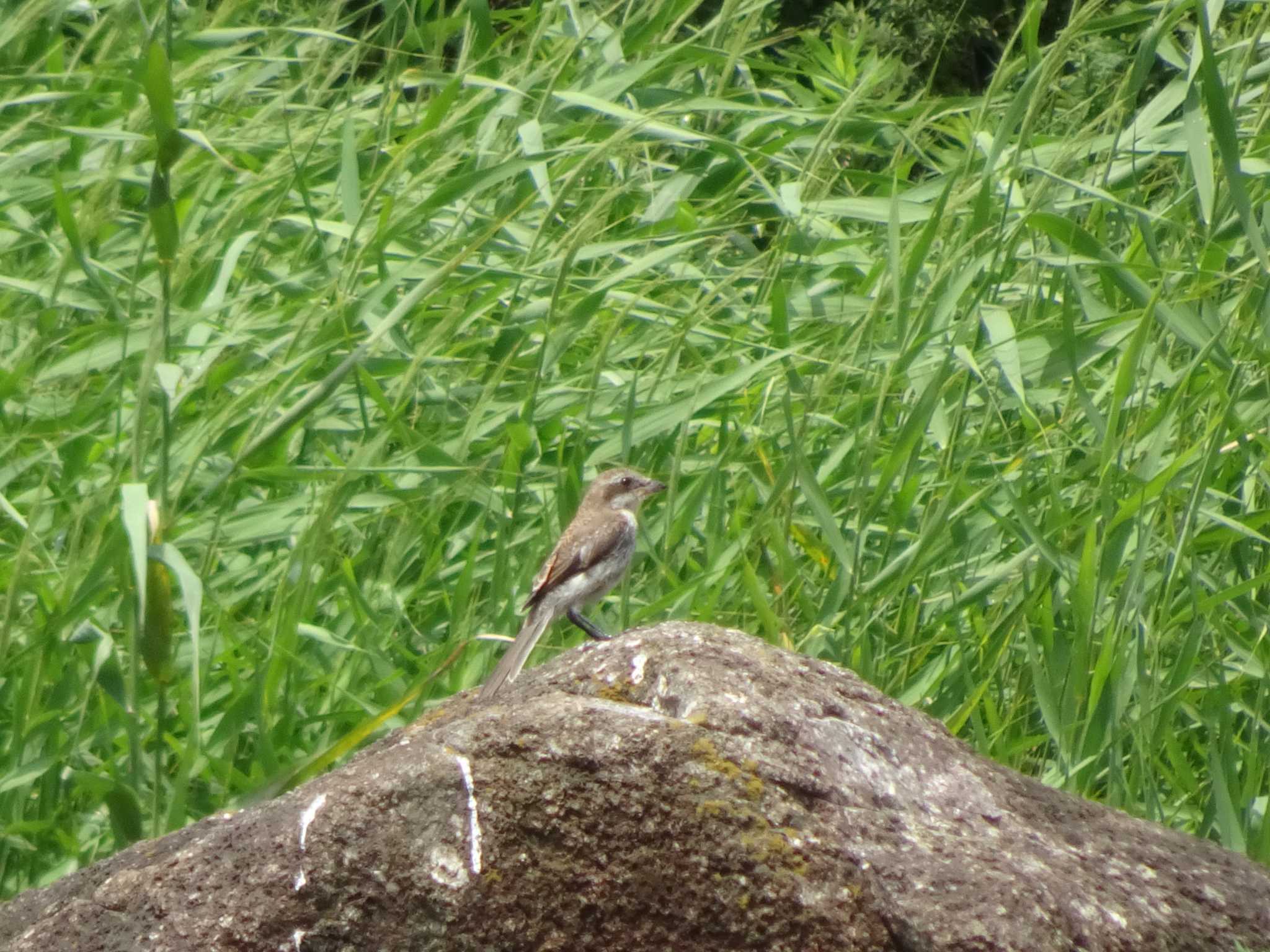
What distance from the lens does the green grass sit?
3.86 metres

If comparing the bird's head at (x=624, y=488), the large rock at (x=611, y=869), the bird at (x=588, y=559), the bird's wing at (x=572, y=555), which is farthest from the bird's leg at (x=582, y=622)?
the large rock at (x=611, y=869)

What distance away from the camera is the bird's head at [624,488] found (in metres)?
4.92

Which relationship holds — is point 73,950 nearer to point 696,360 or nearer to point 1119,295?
point 696,360

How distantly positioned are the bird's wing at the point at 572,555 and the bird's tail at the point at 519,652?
45mm

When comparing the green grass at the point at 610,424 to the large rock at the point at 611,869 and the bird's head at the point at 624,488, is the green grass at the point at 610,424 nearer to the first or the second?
the bird's head at the point at 624,488

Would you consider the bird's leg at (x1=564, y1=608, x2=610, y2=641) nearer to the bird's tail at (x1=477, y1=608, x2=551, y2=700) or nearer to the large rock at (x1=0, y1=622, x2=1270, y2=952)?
the bird's tail at (x1=477, y1=608, x2=551, y2=700)

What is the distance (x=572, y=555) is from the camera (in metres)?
4.48

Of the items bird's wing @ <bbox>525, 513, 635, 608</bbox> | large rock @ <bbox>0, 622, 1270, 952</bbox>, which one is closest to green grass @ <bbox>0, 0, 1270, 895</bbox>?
bird's wing @ <bbox>525, 513, 635, 608</bbox>

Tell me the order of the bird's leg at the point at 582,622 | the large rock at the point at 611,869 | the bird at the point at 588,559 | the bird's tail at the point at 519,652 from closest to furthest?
the large rock at the point at 611,869, the bird's tail at the point at 519,652, the bird at the point at 588,559, the bird's leg at the point at 582,622

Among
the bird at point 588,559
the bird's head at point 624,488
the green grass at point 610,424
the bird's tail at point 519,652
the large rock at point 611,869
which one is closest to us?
the large rock at point 611,869

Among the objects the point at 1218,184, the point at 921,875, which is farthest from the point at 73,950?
the point at 1218,184

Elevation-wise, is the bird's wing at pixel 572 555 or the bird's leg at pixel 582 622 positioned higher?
the bird's wing at pixel 572 555

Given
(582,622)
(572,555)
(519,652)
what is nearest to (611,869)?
(519,652)

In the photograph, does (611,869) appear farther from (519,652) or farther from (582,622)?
(582,622)
